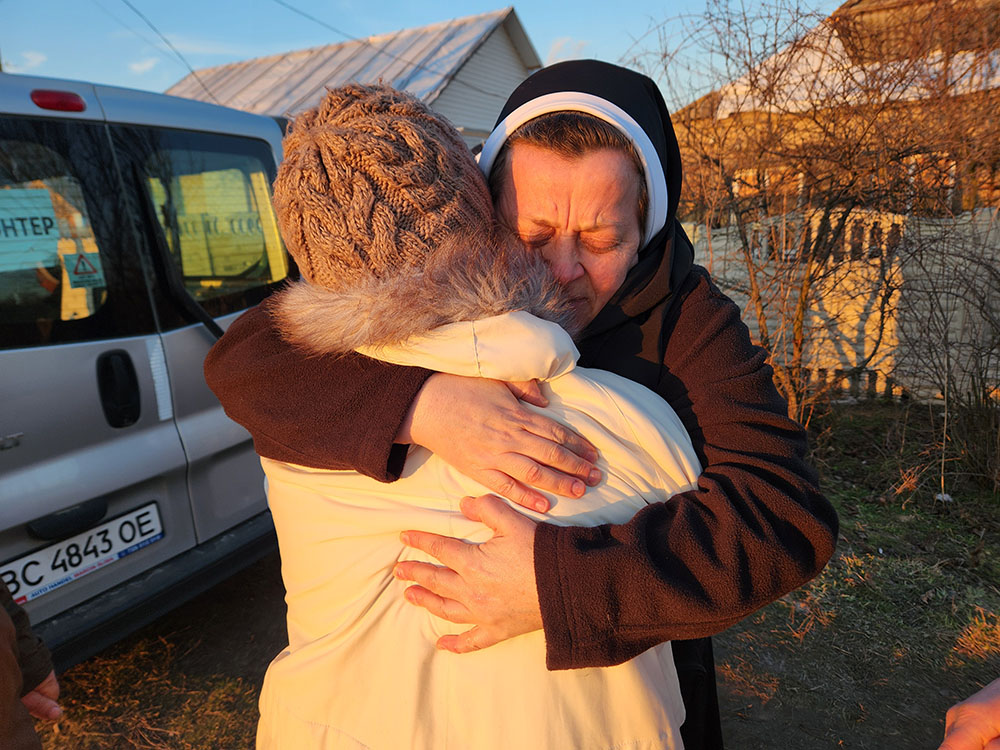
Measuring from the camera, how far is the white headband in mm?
1294

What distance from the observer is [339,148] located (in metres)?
1.00

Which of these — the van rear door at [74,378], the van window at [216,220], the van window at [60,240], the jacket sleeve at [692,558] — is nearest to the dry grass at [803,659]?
the van rear door at [74,378]

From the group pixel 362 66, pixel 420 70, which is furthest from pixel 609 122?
pixel 362 66

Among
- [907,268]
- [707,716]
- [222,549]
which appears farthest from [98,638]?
[907,268]

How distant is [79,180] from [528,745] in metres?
2.57

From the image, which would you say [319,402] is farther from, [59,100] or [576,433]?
[59,100]

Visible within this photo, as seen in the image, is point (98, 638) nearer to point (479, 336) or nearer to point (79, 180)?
point (79, 180)

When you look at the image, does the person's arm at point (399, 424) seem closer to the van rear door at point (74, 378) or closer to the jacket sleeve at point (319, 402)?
the jacket sleeve at point (319, 402)

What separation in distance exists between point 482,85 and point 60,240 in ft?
56.5

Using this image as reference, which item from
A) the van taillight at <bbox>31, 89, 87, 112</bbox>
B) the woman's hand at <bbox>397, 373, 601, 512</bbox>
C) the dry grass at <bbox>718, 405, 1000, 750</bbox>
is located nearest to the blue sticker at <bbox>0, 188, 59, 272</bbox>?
the van taillight at <bbox>31, 89, 87, 112</bbox>

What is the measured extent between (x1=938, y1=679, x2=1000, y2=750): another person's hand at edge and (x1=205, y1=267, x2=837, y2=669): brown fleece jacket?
17.8 inches

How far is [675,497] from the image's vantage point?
1066 millimetres

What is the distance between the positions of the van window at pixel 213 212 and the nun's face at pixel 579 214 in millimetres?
2029

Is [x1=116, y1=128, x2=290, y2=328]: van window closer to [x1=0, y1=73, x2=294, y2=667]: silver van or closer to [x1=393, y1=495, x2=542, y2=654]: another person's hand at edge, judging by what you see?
[x1=0, y1=73, x2=294, y2=667]: silver van
